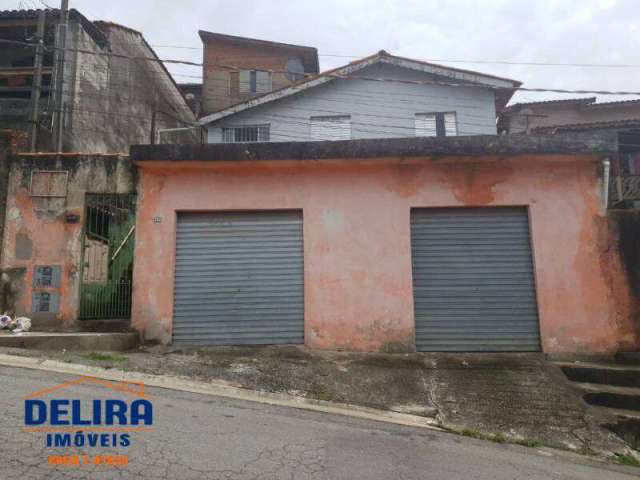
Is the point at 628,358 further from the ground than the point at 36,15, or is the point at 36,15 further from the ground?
the point at 36,15

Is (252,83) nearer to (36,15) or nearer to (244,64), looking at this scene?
(244,64)

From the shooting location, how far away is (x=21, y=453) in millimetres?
3420

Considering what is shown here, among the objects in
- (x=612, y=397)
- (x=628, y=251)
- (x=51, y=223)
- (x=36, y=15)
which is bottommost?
(x=612, y=397)

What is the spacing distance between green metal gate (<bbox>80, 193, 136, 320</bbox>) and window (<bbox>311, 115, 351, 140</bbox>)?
30.6 ft

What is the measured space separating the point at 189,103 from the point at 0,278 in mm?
16266

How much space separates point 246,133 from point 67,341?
11.5 m

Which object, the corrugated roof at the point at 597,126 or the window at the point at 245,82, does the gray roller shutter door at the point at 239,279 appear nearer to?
the corrugated roof at the point at 597,126

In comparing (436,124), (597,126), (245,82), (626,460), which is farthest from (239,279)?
(245,82)

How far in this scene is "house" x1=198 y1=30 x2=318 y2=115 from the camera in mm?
21422

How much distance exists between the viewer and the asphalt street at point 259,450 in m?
3.40

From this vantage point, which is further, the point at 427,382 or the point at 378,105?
the point at 378,105

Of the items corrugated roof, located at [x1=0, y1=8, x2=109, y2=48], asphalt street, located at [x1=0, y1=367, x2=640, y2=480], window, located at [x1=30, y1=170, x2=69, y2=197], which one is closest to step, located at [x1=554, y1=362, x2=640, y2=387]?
asphalt street, located at [x1=0, y1=367, x2=640, y2=480]

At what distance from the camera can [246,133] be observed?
55.7 feet

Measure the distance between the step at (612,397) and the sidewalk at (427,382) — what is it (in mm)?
253
